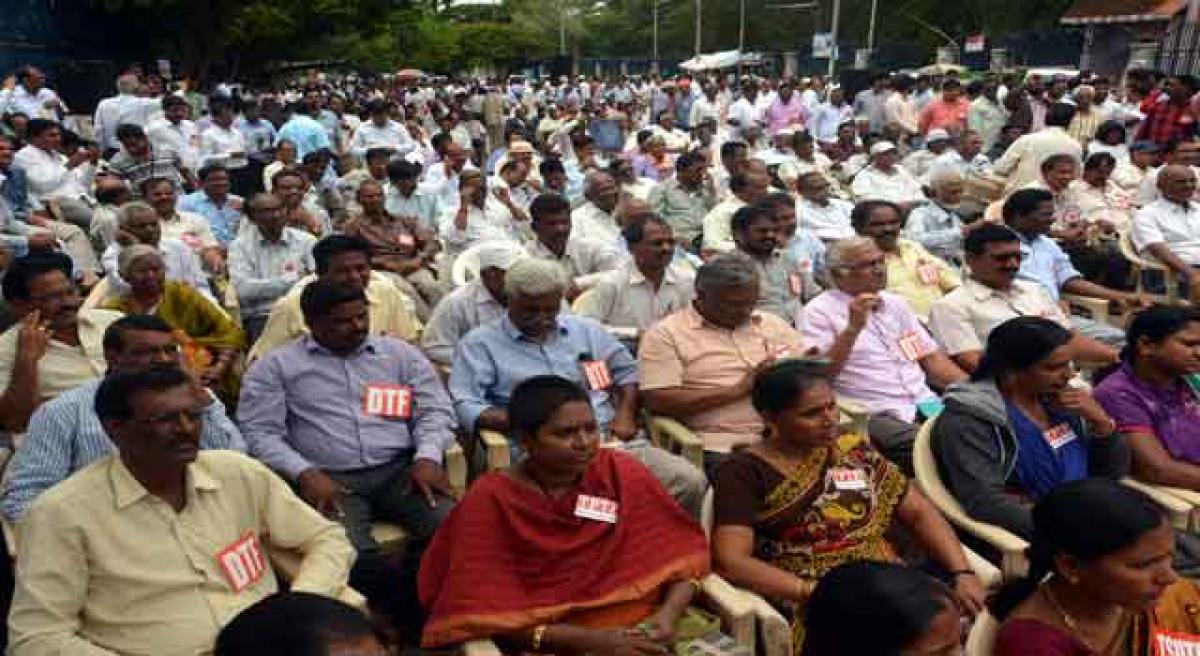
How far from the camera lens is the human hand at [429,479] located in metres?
3.51

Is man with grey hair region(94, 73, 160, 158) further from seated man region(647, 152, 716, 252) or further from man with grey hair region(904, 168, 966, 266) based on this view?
man with grey hair region(904, 168, 966, 266)

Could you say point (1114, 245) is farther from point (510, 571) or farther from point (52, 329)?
point (52, 329)

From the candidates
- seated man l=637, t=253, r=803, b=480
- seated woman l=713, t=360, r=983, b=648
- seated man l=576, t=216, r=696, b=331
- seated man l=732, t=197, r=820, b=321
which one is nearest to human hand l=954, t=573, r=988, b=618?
seated woman l=713, t=360, r=983, b=648

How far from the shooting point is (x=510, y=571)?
271 cm

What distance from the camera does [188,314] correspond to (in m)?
4.72

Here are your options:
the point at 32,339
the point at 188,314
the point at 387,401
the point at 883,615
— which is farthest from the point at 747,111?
the point at 883,615

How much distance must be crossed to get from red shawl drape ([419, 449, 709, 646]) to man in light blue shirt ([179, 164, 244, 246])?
4.99 m

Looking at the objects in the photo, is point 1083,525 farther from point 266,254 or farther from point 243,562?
point 266,254

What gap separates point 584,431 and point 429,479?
92 centimetres

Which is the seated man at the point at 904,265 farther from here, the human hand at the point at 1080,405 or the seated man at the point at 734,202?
the human hand at the point at 1080,405

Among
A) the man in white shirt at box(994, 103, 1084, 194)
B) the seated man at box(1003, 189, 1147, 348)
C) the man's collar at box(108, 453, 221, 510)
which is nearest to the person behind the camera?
the man's collar at box(108, 453, 221, 510)

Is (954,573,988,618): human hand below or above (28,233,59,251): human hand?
below

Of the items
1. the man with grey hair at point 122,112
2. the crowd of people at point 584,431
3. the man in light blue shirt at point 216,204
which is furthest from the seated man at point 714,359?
the man with grey hair at point 122,112

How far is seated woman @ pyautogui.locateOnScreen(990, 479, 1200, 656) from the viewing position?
2.11m
